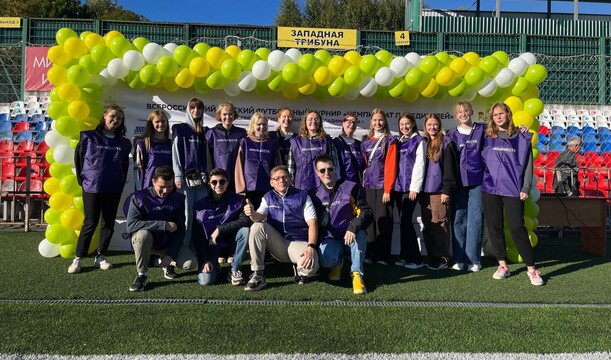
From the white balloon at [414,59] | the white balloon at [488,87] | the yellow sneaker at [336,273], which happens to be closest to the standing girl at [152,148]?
the yellow sneaker at [336,273]

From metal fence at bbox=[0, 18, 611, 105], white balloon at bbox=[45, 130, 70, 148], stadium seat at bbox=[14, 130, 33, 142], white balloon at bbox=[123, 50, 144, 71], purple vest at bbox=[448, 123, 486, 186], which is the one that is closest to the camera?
purple vest at bbox=[448, 123, 486, 186]

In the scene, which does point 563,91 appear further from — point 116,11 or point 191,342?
point 116,11

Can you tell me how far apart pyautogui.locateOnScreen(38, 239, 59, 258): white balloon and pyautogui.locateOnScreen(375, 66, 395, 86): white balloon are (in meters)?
3.92

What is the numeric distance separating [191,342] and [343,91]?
3.60m

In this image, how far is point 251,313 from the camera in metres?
3.62

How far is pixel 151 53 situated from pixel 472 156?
11.5ft

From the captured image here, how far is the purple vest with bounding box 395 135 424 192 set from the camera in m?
5.45

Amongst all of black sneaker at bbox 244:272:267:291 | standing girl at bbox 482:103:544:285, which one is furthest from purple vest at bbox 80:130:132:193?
standing girl at bbox 482:103:544:285

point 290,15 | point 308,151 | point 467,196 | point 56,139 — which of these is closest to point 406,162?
point 467,196

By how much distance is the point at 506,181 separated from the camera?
16.3 ft

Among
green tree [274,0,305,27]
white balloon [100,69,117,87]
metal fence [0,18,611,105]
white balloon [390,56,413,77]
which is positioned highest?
green tree [274,0,305,27]

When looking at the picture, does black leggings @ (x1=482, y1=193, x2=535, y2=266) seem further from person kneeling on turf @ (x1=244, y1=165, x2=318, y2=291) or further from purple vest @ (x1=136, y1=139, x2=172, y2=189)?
purple vest @ (x1=136, y1=139, x2=172, y2=189)

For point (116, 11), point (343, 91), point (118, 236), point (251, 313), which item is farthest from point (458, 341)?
point (116, 11)

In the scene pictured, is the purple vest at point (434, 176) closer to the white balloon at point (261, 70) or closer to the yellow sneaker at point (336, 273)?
the yellow sneaker at point (336, 273)
